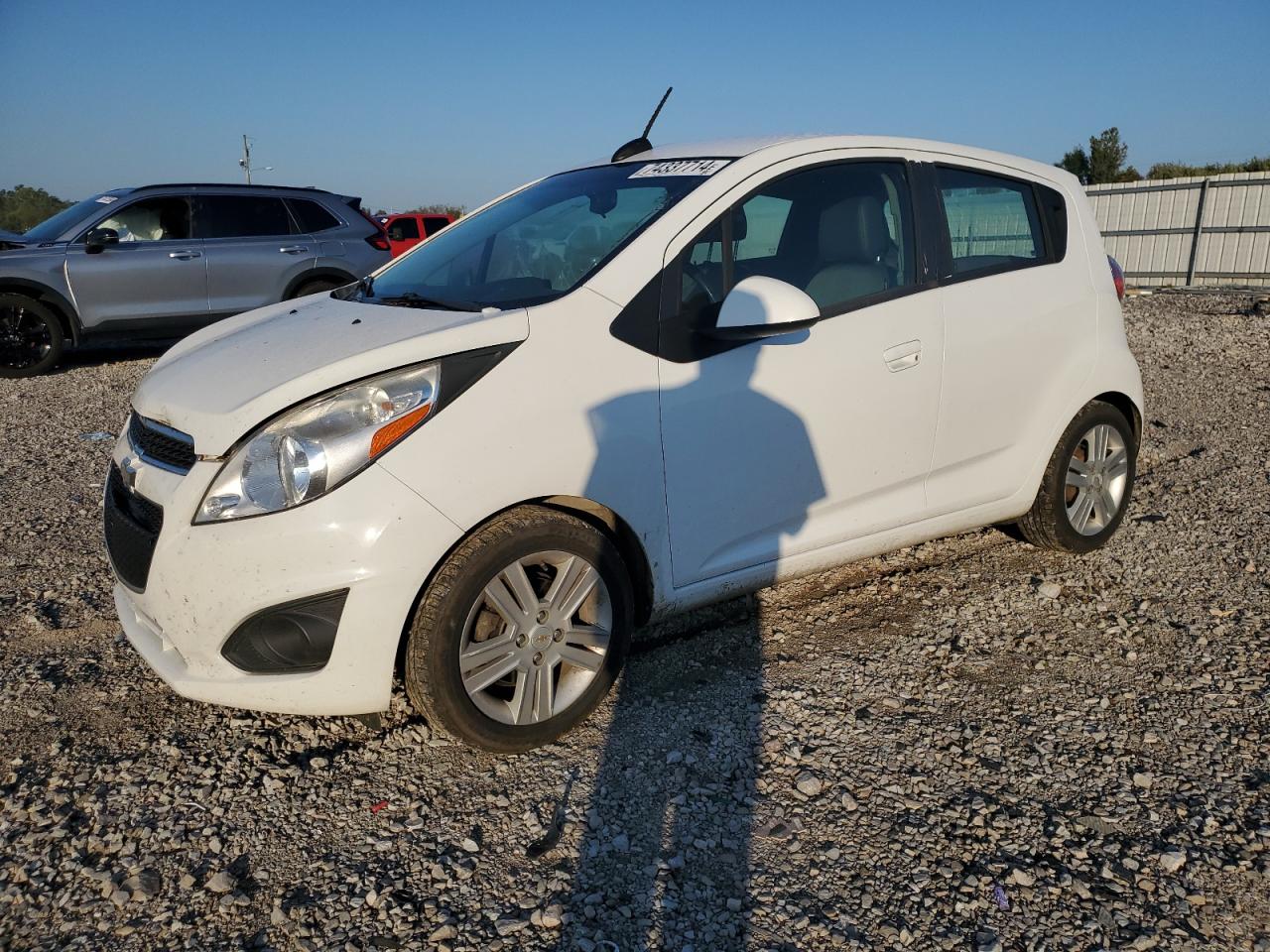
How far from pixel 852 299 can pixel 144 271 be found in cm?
818

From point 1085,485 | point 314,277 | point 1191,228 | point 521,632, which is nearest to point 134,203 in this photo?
point 314,277

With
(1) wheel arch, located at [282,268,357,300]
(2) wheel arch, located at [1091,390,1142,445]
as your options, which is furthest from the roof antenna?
(1) wheel arch, located at [282,268,357,300]

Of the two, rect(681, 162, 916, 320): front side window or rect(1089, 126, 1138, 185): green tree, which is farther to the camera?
rect(1089, 126, 1138, 185): green tree

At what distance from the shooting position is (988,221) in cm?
394

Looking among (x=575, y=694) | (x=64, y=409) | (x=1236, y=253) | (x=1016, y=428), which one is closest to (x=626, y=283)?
(x=575, y=694)

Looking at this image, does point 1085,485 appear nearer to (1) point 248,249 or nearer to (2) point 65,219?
(1) point 248,249

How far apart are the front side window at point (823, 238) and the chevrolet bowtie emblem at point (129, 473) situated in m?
1.80

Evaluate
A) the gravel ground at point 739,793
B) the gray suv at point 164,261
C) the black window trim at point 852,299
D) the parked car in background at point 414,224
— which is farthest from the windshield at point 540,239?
the parked car in background at point 414,224

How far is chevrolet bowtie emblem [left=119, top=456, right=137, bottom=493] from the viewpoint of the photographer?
2.76 meters

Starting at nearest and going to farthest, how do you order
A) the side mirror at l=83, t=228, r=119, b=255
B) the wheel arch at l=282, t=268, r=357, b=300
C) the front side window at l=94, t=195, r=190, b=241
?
the side mirror at l=83, t=228, r=119, b=255
the front side window at l=94, t=195, r=190, b=241
the wheel arch at l=282, t=268, r=357, b=300

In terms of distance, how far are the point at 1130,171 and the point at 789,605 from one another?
3700 cm

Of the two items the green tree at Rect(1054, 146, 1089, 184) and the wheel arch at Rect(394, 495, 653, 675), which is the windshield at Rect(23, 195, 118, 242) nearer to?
the wheel arch at Rect(394, 495, 653, 675)

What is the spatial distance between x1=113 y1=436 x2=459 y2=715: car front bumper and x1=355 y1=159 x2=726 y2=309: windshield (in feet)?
2.78

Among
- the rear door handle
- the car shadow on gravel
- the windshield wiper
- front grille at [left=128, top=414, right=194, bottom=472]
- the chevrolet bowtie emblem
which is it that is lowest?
the car shadow on gravel
